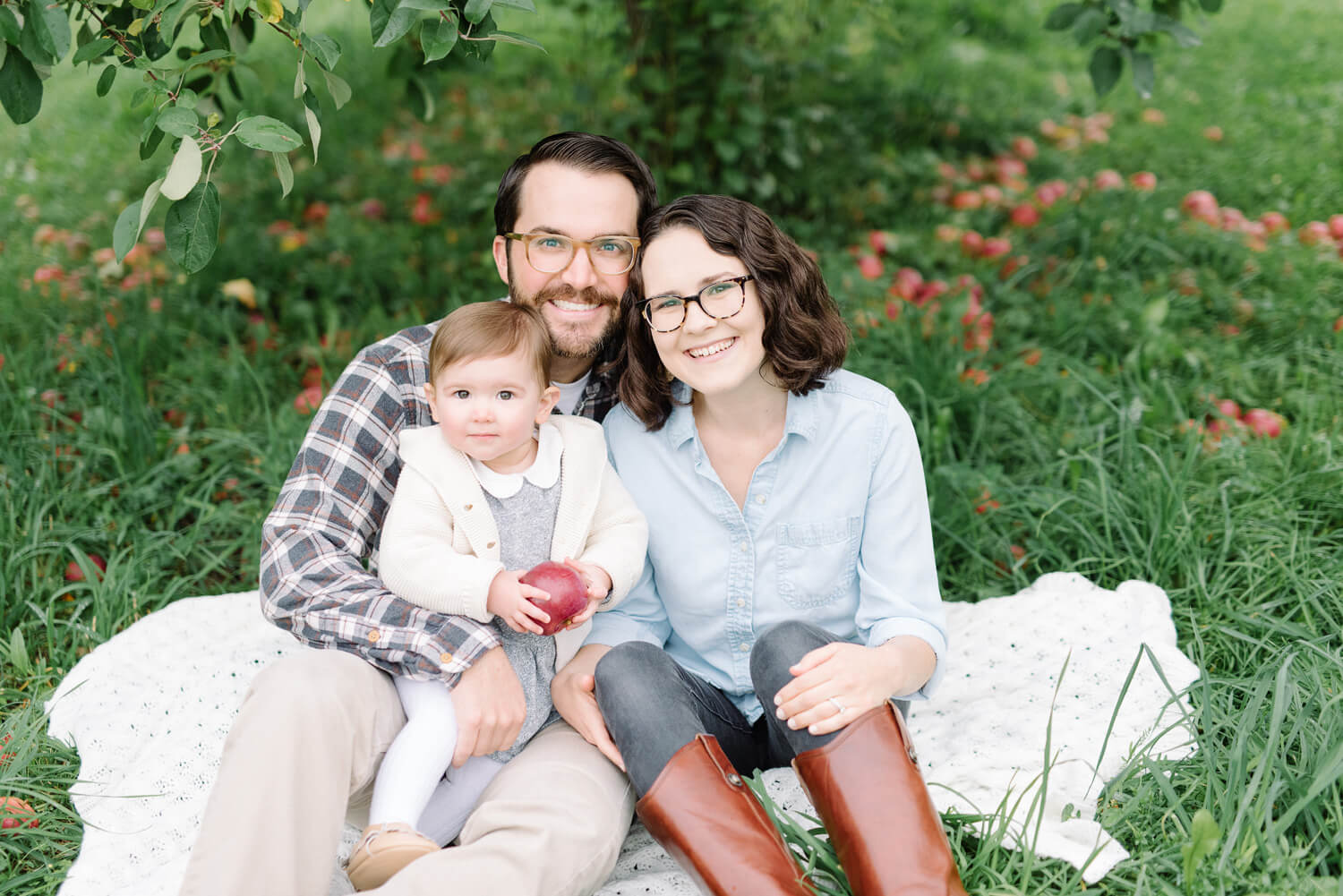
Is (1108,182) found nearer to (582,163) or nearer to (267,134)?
(582,163)

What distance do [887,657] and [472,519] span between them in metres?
0.76

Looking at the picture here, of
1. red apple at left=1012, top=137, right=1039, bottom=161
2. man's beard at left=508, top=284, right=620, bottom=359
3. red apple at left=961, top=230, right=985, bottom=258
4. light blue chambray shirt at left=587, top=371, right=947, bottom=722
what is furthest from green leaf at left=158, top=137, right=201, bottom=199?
red apple at left=1012, top=137, right=1039, bottom=161

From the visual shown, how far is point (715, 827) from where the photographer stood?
5.69 feet

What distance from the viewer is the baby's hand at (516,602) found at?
73.0 inches

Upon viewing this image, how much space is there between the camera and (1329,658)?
2191 mm

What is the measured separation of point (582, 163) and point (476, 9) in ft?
1.78

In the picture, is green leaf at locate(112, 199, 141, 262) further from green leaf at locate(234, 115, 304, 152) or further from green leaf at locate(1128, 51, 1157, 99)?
green leaf at locate(1128, 51, 1157, 99)

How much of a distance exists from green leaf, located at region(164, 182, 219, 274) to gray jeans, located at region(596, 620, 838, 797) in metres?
0.95

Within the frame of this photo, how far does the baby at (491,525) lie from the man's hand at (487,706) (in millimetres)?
26

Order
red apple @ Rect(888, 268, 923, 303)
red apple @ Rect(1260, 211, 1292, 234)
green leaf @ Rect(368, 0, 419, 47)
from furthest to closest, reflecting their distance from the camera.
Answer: red apple @ Rect(1260, 211, 1292, 234)
red apple @ Rect(888, 268, 923, 303)
green leaf @ Rect(368, 0, 419, 47)

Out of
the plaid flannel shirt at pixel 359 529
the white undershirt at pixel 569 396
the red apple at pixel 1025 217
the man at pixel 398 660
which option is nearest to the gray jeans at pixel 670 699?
the man at pixel 398 660

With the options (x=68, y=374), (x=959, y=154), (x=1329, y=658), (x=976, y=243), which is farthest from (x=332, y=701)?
(x=959, y=154)

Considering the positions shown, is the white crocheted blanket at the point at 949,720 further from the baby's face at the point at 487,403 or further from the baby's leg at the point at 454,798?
the baby's face at the point at 487,403

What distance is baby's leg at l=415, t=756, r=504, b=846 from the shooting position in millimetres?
1952
